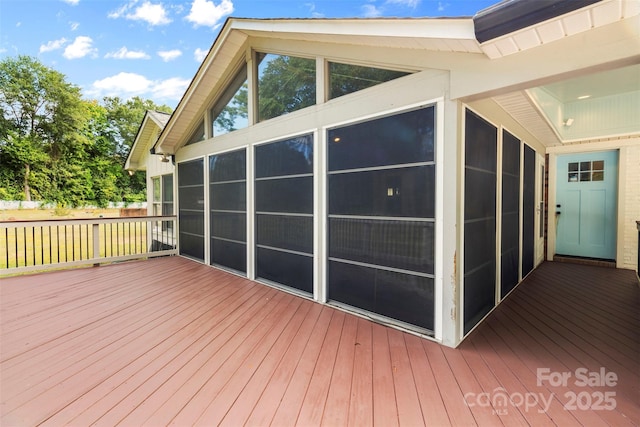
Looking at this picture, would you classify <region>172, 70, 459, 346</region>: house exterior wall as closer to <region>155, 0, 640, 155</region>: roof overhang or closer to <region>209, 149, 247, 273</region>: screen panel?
<region>155, 0, 640, 155</region>: roof overhang

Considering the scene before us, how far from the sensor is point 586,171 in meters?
5.30

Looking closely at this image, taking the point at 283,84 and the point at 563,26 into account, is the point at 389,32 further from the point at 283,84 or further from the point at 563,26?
the point at 283,84

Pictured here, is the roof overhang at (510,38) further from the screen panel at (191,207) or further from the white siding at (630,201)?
the screen panel at (191,207)

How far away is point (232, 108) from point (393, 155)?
3.63 meters

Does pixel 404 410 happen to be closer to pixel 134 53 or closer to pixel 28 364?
pixel 28 364

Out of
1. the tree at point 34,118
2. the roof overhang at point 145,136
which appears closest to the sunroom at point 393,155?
the roof overhang at point 145,136

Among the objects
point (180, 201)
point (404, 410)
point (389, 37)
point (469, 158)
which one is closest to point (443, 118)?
point (469, 158)

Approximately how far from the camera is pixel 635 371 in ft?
6.64

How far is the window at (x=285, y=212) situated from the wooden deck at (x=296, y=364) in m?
0.53

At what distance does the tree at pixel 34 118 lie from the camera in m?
A: 17.0

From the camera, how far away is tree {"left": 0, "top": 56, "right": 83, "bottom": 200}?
17.0 meters

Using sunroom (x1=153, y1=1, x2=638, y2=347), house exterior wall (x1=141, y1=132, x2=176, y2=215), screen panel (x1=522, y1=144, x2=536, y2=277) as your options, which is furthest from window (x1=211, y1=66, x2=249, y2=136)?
screen panel (x1=522, y1=144, x2=536, y2=277)

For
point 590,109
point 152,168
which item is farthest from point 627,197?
point 152,168

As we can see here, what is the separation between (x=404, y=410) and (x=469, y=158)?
7.30 ft
